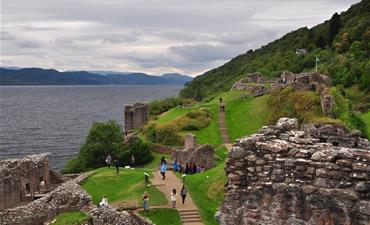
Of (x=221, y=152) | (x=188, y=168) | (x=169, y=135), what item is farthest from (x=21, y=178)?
(x=169, y=135)

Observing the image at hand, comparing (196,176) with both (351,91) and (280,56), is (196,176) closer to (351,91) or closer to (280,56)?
(351,91)

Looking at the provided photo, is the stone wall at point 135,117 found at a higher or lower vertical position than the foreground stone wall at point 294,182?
lower

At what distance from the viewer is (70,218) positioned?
1021 inches

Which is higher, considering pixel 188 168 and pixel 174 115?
pixel 174 115

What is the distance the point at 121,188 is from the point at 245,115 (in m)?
28.1

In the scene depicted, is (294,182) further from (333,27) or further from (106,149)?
(333,27)

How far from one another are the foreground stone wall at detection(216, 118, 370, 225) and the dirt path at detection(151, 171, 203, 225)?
40.9ft

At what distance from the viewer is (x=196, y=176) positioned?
1375 inches

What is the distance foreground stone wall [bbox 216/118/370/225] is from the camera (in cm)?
1153

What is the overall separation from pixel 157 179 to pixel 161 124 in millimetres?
24970

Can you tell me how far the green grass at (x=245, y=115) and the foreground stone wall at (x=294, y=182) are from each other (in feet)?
126

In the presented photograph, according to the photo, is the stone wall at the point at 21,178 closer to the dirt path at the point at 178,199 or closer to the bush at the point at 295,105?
the dirt path at the point at 178,199

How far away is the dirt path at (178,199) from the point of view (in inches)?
1057

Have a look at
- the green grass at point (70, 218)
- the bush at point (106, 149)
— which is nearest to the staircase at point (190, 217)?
the green grass at point (70, 218)
